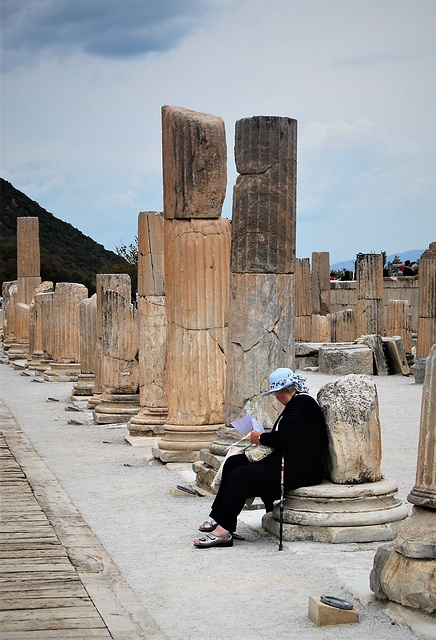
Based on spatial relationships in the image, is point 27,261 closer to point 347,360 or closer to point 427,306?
point 347,360

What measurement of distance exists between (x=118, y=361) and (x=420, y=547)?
10.1 m

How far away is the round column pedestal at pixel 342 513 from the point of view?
6.91m

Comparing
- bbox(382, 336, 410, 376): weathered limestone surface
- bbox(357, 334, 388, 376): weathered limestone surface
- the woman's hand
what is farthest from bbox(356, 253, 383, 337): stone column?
the woman's hand

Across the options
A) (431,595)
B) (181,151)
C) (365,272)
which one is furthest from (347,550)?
(365,272)

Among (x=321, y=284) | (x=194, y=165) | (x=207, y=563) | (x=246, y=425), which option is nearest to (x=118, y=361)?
(x=194, y=165)

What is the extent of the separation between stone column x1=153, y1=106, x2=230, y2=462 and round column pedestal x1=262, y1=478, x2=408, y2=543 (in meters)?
3.68

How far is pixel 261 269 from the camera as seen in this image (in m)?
8.98

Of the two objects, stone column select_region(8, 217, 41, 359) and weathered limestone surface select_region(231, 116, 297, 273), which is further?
stone column select_region(8, 217, 41, 359)

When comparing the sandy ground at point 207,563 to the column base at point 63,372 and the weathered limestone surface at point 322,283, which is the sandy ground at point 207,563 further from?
the weathered limestone surface at point 322,283

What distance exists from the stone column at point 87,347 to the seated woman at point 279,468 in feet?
37.5

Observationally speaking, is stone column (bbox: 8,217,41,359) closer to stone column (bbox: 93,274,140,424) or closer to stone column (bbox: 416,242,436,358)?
stone column (bbox: 416,242,436,358)

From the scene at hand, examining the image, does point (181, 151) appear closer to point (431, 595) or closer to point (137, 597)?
point (137, 597)

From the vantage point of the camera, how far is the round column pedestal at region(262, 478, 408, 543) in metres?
6.91

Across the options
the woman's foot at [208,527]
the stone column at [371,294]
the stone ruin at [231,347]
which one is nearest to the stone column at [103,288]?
the stone ruin at [231,347]
